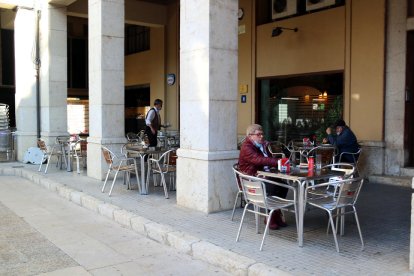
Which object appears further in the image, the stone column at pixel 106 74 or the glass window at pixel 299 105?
the glass window at pixel 299 105

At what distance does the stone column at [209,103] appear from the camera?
6.28 metres

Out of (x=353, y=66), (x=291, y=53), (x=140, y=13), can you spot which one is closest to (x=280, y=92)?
(x=291, y=53)

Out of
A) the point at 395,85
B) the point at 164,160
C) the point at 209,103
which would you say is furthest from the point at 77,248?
the point at 395,85

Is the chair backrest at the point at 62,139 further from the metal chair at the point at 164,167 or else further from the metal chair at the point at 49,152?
the metal chair at the point at 164,167

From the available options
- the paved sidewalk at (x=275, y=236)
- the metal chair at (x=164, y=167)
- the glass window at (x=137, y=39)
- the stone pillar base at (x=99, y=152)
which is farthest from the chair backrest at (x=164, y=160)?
the glass window at (x=137, y=39)

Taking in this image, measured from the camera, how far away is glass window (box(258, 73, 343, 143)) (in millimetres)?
10570

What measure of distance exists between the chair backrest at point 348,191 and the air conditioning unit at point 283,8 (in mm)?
7557

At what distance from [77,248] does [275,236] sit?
236cm

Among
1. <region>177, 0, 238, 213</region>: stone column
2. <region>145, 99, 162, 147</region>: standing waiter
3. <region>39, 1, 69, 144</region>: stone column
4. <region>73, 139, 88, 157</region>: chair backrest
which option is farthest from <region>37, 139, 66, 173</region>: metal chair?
<region>177, 0, 238, 213</region>: stone column

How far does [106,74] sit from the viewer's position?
359 inches

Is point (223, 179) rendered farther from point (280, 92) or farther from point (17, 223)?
point (280, 92)

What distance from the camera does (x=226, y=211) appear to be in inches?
252

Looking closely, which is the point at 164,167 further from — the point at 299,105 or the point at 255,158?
the point at 299,105

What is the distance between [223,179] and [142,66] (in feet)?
39.4
